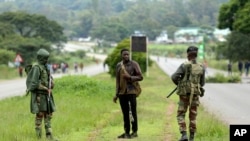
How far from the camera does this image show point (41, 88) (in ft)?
37.7

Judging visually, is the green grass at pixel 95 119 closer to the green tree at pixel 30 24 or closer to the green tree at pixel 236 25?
the green tree at pixel 236 25

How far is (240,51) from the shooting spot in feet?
197

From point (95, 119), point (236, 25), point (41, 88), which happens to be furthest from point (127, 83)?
point (236, 25)

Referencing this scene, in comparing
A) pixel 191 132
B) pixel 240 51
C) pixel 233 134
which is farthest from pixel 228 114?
pixel 240 51

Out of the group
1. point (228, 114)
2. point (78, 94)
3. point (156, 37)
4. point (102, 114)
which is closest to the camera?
point (102, 114)

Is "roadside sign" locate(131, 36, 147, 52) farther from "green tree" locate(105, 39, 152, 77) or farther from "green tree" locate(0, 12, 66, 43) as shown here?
"green tree" locate(0, 12, 66, 43)

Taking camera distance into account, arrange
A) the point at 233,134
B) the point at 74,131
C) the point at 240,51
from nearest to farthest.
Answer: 1. the point at 233,134
2. the point at 74,131
3. the point at 240,51

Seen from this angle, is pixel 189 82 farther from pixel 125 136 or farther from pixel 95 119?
pixel 95 119

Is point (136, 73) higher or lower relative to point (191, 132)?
higher

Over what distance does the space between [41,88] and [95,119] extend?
4246 millimetres

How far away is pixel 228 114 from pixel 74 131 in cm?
699

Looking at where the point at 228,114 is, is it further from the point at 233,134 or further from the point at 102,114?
the point at 233,134

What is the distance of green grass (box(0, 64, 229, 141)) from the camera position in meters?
12.4

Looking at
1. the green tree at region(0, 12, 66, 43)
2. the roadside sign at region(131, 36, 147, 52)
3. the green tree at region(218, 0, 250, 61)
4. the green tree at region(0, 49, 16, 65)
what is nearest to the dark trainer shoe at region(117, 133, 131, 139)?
the roadside sign at region(131, 36, 147, 52)
